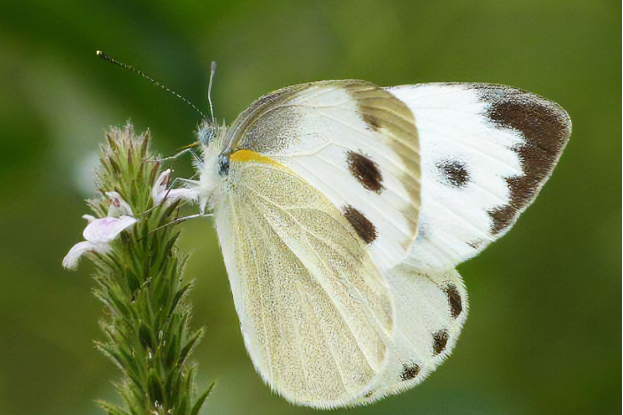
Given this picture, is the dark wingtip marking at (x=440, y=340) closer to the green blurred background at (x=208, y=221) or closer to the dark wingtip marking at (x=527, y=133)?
the dark wingtip marking at (x=527, y=133)

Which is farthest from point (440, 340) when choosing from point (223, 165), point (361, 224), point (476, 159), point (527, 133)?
point (223, 165)

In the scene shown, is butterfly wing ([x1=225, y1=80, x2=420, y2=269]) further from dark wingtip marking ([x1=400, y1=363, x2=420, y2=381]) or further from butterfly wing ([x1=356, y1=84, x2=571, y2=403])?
dark wingtip marking ([x1=400, y1=363, x2=420, y2=381])

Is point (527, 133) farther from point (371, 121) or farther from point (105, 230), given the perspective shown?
point (105, 230)

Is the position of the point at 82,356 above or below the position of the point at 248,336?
above

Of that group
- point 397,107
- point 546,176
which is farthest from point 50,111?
point 546,176

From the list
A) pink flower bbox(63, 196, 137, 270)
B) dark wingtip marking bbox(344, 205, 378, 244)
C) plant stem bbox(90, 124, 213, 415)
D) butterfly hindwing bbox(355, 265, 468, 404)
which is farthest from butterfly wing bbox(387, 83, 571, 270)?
pink flower bbox(63, 196, 137, 270)

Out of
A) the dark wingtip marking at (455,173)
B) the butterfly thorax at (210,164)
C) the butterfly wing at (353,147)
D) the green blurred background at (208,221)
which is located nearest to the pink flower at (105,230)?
the butterfly thorax at (210,164)

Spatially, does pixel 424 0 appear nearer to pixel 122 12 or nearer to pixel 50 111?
pixel 122 12
